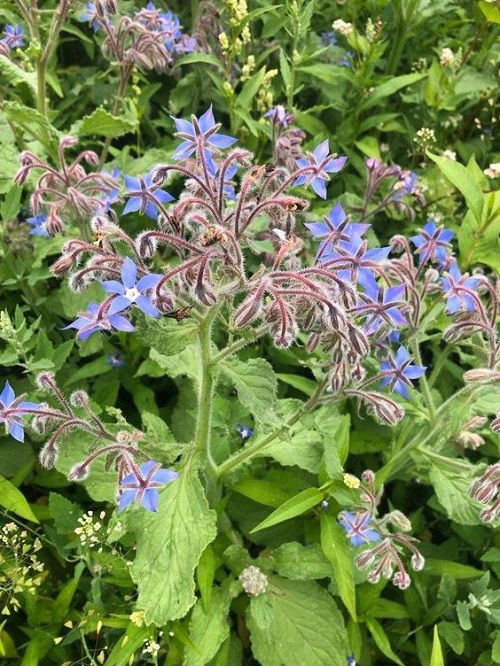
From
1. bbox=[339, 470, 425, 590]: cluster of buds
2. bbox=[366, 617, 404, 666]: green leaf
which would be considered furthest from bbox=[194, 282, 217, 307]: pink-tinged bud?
bbox=[366, 617, 404, 666]: green leaf

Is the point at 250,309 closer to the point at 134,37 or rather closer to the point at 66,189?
the point at 66,189

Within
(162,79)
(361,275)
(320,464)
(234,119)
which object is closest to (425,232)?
(361,275)

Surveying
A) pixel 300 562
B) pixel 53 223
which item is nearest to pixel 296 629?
pixel 300 562

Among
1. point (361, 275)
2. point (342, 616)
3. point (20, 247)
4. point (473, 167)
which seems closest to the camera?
point (361, 275)

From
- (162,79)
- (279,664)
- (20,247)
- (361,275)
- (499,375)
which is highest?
(361,275)

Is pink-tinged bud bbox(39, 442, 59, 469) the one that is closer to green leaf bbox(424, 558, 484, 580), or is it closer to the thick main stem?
the thick main stem

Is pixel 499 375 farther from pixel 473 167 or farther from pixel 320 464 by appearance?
pixel 473 167

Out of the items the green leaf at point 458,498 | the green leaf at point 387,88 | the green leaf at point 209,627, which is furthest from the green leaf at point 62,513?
the green leaf at point 387,88
